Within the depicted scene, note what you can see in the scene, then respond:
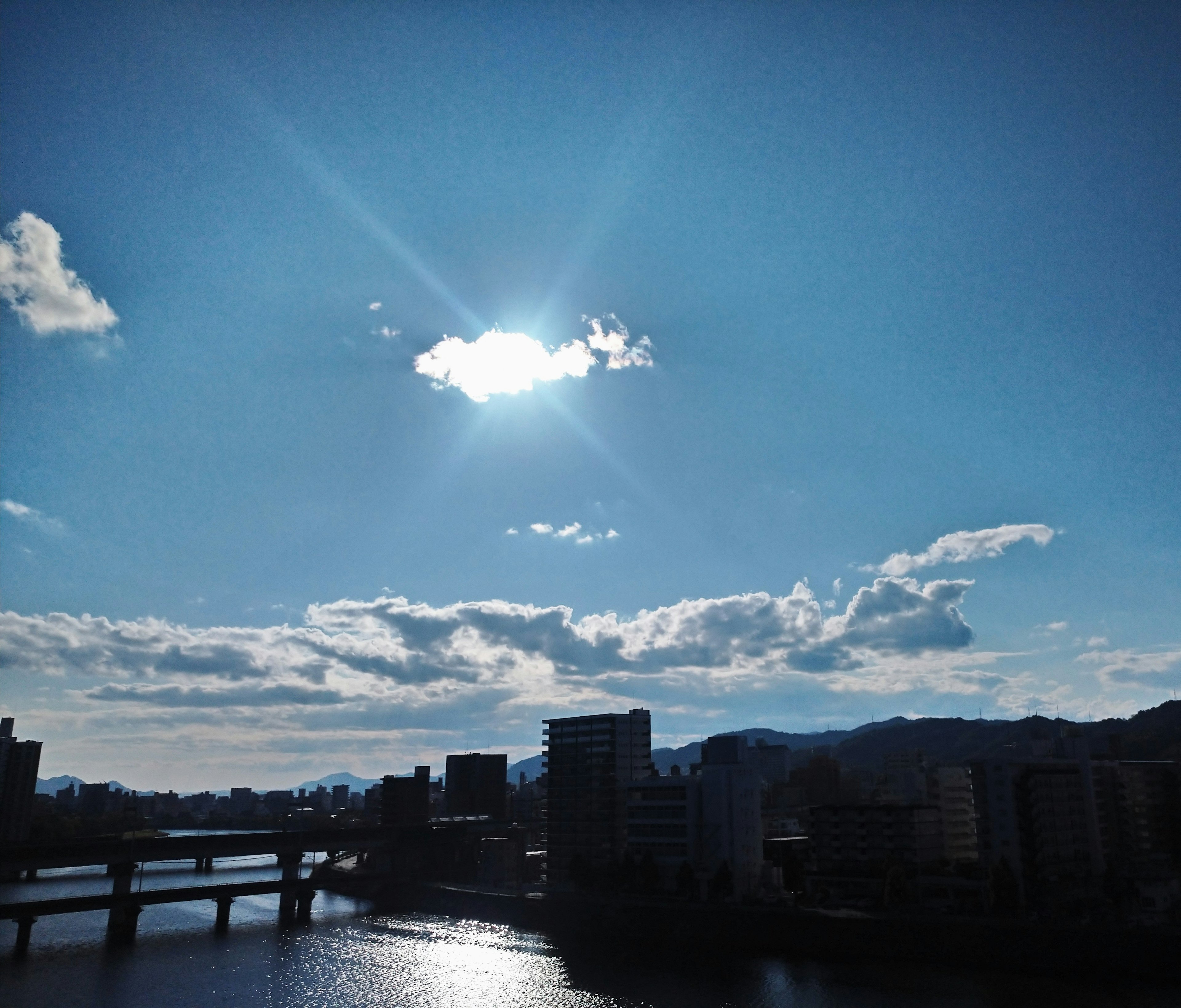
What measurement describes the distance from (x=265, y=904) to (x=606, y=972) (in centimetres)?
6093

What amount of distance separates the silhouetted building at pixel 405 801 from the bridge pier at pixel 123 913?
243ft

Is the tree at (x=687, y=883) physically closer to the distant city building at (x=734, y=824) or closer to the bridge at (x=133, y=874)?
the distant city building at (x=734, y=824)

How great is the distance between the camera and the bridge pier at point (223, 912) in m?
74.9

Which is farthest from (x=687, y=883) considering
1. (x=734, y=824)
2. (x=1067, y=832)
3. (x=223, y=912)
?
(x=223, y=912)

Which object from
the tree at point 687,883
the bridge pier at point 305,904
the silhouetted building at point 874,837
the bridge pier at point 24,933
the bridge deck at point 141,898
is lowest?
the bridge pier at point 305,904

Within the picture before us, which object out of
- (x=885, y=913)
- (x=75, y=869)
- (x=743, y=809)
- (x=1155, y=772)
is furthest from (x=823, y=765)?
(x=75, y=869)

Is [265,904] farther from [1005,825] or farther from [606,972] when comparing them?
[1005,825]

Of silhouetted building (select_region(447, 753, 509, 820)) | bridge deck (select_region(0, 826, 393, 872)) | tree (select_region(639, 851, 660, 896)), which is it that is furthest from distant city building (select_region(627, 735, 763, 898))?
silhouetted building (select_region(447, 753, 509, 820))

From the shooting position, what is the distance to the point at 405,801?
481 ft

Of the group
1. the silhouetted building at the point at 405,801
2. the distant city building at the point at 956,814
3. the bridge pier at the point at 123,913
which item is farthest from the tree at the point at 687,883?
the silhouetted building at the point at 405,801

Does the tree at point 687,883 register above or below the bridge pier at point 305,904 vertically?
above

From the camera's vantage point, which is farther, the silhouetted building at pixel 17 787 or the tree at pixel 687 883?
the silhouetted building at pixel 17 787

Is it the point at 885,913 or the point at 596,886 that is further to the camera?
the point at 596,886

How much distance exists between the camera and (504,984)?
51.7m
